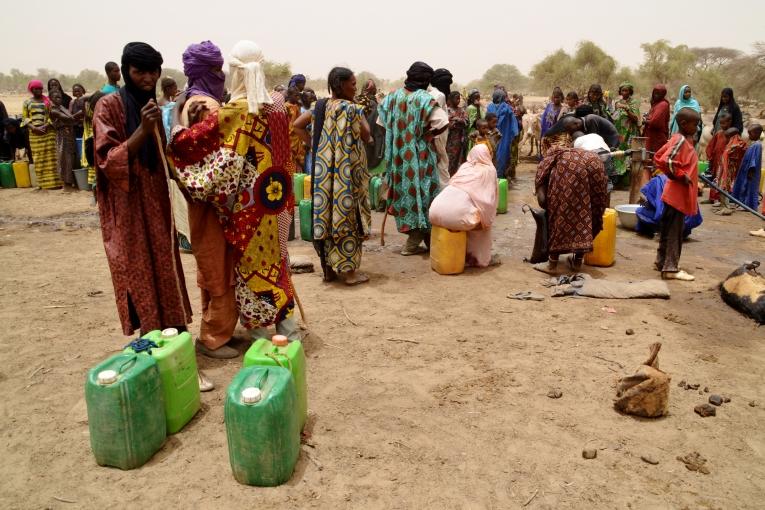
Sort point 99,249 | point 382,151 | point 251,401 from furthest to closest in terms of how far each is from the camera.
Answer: point 382,151
point 99,249
point 251,401

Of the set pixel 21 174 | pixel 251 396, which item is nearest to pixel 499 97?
pixel 21 174

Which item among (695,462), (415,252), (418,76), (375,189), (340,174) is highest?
(418,76)

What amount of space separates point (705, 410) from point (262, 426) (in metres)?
2.38

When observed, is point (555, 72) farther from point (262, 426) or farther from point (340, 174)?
Result: point (262, 426)

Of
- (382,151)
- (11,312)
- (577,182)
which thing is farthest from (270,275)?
(382,151)

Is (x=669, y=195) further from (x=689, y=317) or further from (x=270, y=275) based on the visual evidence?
(x=270, y=275)

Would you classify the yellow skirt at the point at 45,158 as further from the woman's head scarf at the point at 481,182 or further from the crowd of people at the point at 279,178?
the woman's head scarf at the point at 481,182

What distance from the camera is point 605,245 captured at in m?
5.89

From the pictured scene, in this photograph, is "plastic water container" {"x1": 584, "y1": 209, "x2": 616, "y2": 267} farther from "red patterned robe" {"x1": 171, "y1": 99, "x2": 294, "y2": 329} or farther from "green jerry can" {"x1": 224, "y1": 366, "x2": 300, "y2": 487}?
"green jerry can" {"x1": 224, "y1": 366, "x2": 300, "y2": 487}

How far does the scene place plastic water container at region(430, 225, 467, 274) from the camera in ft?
18.4

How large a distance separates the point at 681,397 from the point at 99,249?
5833 mm

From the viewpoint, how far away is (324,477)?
8.63ft

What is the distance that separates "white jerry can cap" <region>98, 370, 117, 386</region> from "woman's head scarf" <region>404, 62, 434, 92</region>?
14.5 ft

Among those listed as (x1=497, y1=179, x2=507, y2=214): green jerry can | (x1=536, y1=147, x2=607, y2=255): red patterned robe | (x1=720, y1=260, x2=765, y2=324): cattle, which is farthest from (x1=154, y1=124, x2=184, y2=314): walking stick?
(x1=497, y1=179, x2=507, y2=214): green jerry can
